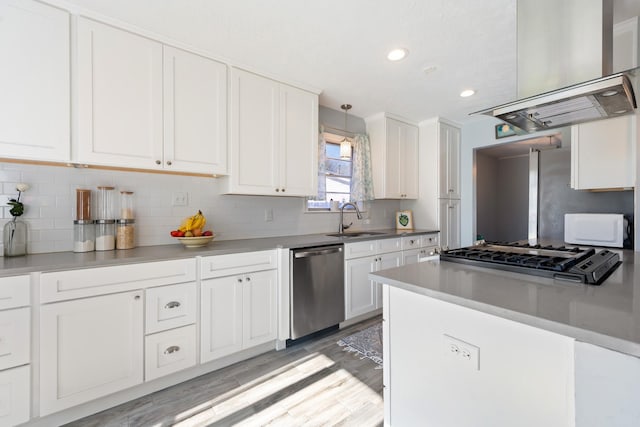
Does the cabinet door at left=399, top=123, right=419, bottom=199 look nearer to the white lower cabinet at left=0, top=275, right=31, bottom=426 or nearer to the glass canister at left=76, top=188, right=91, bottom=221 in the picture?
the glass canister at left=76, top=188, right=91, bottom=221

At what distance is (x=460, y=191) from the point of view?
168 inches

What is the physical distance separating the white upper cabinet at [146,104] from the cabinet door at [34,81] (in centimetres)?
8

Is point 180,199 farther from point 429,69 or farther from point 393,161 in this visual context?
point 393,161

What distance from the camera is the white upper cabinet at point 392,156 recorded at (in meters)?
3.69

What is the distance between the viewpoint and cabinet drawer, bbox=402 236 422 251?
338 centimetres

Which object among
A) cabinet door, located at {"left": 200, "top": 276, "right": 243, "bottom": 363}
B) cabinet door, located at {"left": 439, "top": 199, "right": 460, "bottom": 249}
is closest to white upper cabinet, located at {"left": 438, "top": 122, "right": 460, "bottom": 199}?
cabinet door, located at {"left": 439, "top": 199, "right": 460, "bottom": 249}

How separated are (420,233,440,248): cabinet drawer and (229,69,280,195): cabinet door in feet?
6.86

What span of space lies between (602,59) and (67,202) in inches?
126

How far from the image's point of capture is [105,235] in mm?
1993

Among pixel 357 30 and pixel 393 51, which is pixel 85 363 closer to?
pixel 357 30

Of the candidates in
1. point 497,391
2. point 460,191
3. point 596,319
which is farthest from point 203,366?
point 460,191

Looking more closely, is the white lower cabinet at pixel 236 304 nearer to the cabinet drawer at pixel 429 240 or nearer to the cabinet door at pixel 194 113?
the cabinet door at pixel 194 113

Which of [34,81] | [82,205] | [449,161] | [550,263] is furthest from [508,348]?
[449,161]

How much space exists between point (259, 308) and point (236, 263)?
428 mm
